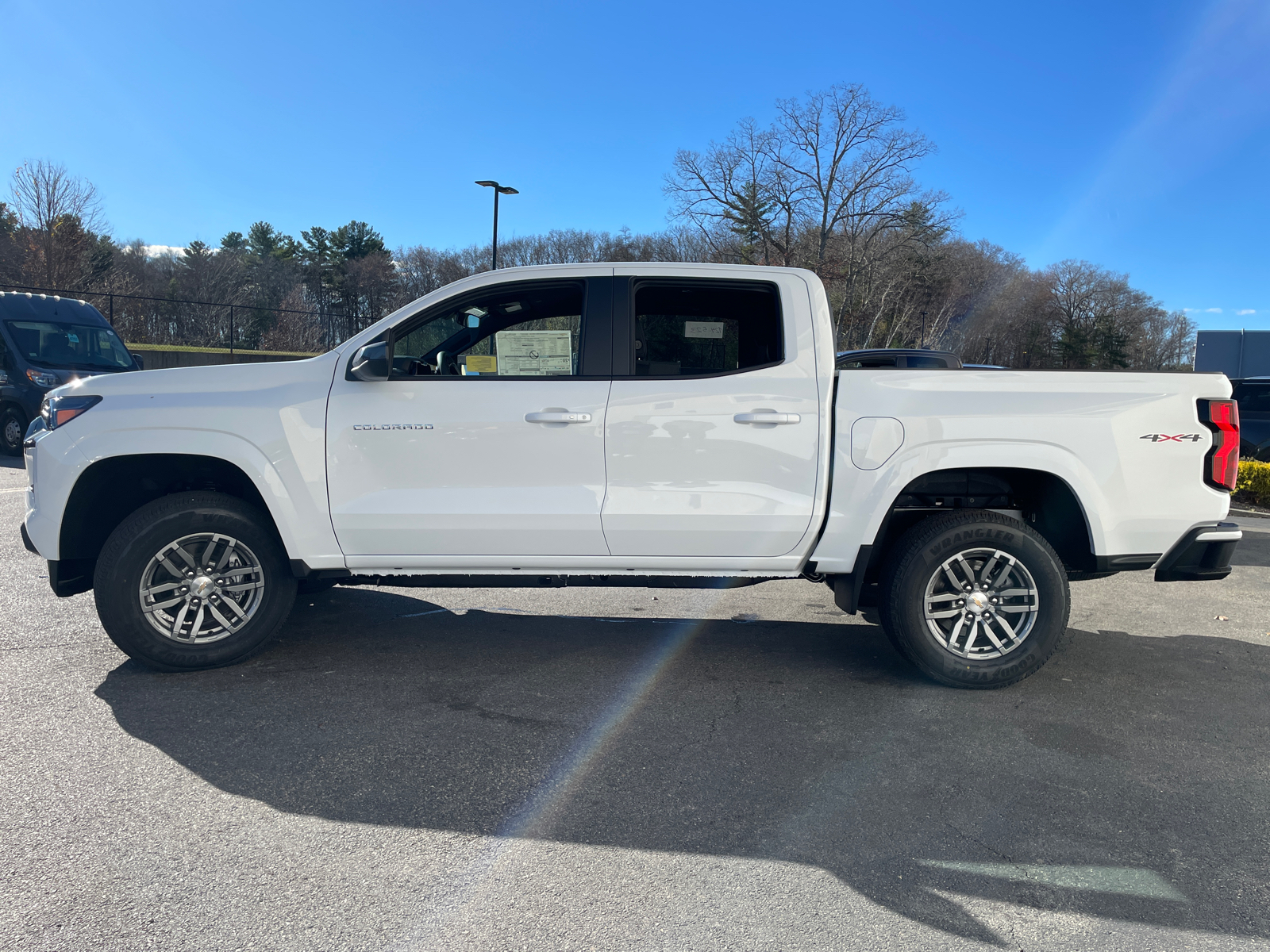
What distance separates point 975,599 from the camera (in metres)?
4.36

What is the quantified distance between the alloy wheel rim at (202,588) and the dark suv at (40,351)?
10135 mm

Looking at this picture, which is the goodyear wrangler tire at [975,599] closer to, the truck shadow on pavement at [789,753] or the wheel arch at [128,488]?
the truck shadow on pavement at [789,753]

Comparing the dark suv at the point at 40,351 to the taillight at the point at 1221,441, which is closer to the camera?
the taillight at the point at 1221,441

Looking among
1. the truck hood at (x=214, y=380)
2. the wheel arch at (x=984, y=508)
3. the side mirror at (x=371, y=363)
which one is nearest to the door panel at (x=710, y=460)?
the wheel arch at (x=984, y=508)

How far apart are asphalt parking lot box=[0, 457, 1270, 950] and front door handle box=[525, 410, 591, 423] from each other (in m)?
1.31

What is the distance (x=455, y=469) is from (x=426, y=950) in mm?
2359

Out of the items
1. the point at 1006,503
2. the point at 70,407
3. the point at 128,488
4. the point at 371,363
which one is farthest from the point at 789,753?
the point at 70,407

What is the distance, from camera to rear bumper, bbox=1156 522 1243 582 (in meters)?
4.30

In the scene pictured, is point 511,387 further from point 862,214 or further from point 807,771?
point 862,214

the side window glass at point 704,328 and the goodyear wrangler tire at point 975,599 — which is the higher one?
the side window glass at point 704,328

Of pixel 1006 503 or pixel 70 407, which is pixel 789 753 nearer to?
pixel 1006 503

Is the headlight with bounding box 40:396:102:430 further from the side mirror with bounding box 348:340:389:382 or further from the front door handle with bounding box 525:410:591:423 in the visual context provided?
the front door handle with bounding box 525:410:591:423

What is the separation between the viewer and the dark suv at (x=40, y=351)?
1307 cm

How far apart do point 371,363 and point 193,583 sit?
1421 millimetres
